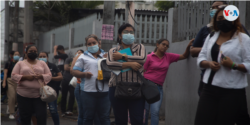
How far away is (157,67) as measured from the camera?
6.31m

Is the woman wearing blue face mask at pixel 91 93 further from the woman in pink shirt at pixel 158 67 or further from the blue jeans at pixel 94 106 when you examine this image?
the woman in pink shirt at pixel 158 67

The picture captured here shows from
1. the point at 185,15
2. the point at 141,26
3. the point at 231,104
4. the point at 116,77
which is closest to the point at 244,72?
the point at 231,104

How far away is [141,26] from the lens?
464 inches

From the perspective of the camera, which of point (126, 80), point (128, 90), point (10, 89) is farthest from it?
point (10, 89)

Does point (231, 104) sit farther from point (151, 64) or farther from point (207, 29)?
point (151, 64)

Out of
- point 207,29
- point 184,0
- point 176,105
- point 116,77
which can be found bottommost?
point 176,105

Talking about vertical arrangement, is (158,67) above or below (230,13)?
below

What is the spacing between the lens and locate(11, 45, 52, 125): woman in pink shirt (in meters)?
5.95

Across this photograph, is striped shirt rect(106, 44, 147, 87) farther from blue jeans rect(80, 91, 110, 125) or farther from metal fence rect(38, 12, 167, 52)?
metal fence rect(38, 12, 167, 52)

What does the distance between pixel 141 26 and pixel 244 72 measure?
8341 mm

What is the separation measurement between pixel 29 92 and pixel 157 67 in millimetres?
2399

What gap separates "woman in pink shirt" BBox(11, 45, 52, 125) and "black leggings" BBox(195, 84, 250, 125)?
10.6 feet

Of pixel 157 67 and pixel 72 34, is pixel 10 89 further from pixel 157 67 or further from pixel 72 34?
pixel 157 67

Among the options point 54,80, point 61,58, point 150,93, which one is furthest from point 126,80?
point 61,58
